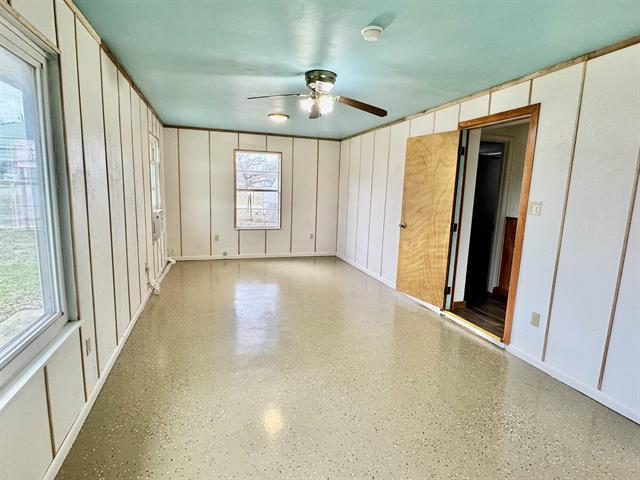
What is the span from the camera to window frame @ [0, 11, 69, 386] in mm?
1374

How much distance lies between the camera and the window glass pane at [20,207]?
1382 millimetres

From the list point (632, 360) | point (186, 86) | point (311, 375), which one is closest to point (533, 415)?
point (632, 360)

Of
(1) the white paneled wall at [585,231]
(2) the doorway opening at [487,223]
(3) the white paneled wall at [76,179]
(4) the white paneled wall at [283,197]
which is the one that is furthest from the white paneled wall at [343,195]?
(3) the white paneled wall at [76,179]

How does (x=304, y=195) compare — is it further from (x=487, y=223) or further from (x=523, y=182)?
(x=523, y=182)

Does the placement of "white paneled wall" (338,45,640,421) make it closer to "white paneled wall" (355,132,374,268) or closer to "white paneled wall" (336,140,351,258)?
"white paneled wall" (355,132,374,268)

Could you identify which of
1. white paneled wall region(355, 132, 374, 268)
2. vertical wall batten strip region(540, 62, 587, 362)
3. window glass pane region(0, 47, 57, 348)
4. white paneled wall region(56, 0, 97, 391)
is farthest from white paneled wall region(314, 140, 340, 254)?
window glass pane region(0, 47, 57, 348)

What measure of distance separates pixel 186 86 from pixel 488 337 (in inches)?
153

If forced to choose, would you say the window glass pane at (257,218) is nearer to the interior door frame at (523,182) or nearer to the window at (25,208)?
the interior door frame at (523,182)

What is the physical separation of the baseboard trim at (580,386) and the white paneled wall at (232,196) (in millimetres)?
4436

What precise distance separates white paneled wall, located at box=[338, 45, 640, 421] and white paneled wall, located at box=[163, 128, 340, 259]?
12.6 feet

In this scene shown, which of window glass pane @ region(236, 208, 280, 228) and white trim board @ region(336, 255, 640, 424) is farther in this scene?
window glass pane @ region(236, 208, 280, 228)

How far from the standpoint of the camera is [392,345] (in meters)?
3.03

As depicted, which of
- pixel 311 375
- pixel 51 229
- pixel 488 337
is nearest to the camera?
pixel 51 229

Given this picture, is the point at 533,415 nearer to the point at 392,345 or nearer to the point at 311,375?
the point at 392,345
